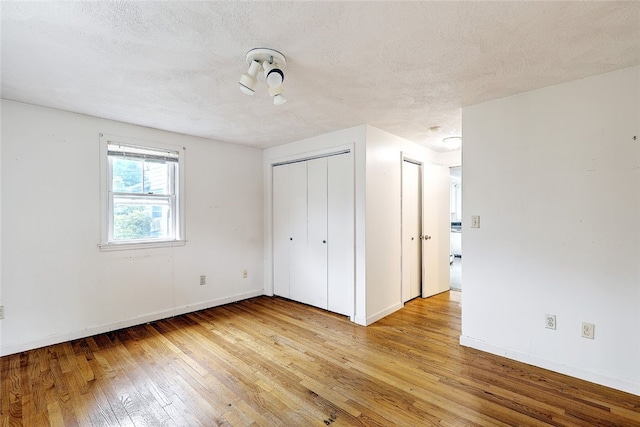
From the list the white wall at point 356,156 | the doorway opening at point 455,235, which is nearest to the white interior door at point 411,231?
the white wall at point 356,156

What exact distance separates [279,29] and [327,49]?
1.09 ft

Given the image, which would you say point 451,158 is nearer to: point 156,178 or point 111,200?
point 156,178

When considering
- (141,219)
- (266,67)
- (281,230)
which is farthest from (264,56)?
(281,230)

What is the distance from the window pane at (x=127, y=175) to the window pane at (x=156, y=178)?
7cm

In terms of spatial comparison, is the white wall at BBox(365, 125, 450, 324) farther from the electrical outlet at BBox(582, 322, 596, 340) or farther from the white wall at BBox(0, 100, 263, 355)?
the white wall at BBox(0, 100, 263, 355)

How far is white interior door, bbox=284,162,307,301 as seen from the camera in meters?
4.09

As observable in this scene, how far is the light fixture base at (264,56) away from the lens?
5.89 feet

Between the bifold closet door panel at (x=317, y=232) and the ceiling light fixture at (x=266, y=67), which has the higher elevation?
the ceiling light fixture at (x=266, y=67)

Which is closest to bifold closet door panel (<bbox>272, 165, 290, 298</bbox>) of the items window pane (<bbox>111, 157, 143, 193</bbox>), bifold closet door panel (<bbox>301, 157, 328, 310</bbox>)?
bifold closet door panel (<bbox>301, 157, 328, 310</bbox>)

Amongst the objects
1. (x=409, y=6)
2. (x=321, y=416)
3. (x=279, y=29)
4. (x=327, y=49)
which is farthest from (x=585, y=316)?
(x=279, y=29)

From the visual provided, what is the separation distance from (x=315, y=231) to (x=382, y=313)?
4.30ft

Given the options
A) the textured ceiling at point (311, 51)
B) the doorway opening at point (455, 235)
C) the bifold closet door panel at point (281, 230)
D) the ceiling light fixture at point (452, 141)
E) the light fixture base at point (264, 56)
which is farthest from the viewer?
the doorway opening at point (455, 235)

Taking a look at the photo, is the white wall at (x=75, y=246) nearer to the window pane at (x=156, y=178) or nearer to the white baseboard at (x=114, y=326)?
the white baseboard at (x=114, y=326)

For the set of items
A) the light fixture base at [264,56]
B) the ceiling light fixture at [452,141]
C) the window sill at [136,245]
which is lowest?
the window sill at [136,245]
